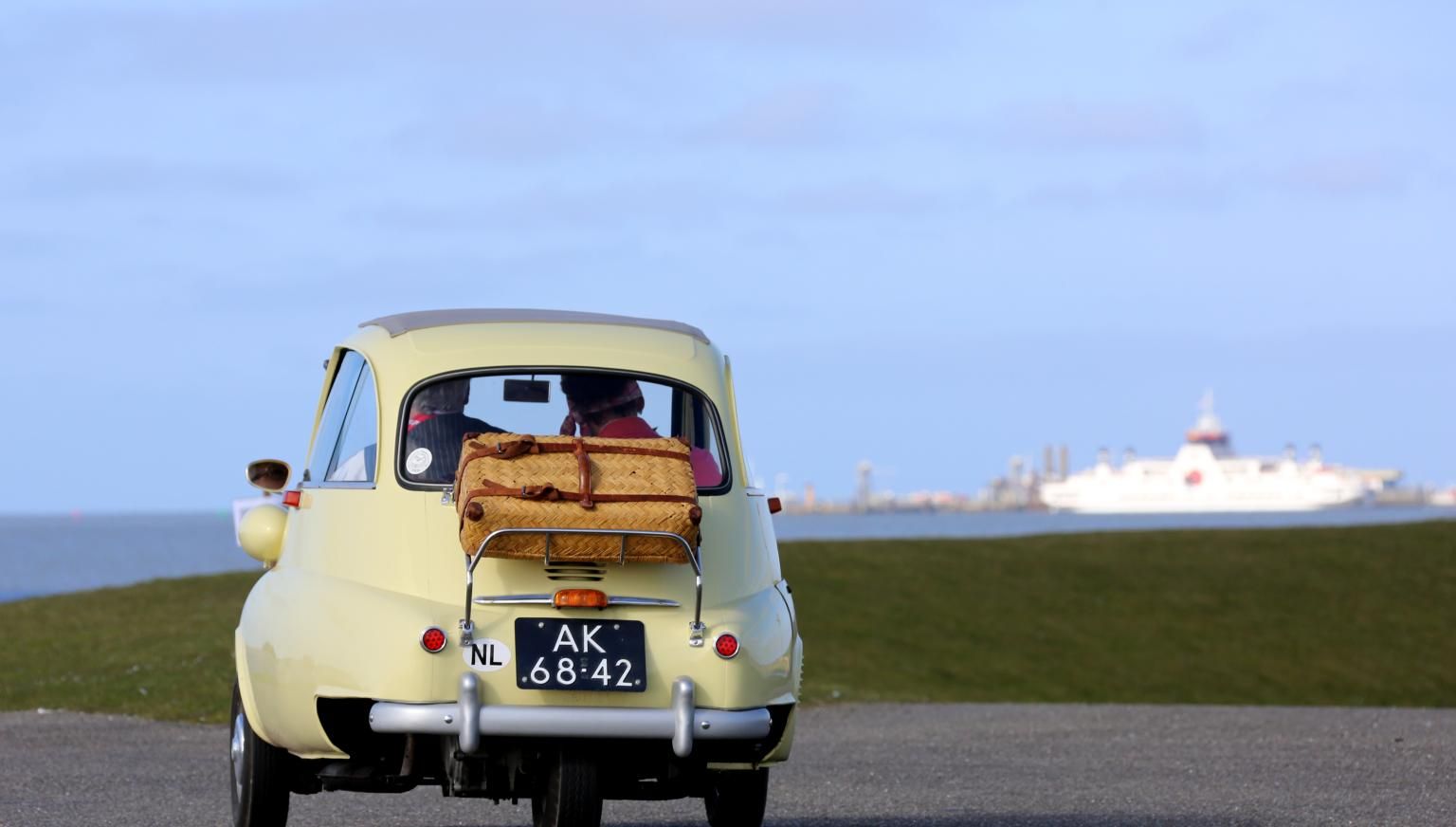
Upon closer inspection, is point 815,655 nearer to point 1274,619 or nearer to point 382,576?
point 1274,619

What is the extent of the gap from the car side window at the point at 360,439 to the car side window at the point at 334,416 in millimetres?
61

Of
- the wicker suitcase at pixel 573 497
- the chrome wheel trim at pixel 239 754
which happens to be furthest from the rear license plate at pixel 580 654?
the chrome wheel trim at pixel 239 754

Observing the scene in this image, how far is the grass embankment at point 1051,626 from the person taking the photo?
21.9 metres

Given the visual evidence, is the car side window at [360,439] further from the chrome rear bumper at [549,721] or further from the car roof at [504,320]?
the chrome rear bumper at [549,721]

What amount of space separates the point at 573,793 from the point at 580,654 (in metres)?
0.46

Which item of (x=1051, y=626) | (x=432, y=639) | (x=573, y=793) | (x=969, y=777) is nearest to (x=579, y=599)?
(x=432, y=639)

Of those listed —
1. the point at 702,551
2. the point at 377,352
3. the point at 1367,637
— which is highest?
the point at 377,352

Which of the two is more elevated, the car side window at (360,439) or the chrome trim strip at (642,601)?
the car side window at (360,439)

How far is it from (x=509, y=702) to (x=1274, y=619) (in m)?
27.1

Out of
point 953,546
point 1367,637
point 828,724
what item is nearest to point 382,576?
point 828,724

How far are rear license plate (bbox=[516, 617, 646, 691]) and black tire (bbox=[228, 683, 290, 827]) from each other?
1.67m

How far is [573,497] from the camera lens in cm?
627

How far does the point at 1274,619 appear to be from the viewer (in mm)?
31359

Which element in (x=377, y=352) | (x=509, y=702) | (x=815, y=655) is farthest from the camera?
(x=815, y=655)
